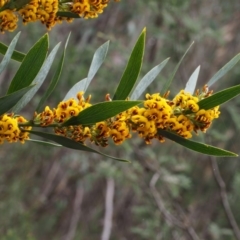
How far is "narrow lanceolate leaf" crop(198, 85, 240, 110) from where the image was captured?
2.08 ft

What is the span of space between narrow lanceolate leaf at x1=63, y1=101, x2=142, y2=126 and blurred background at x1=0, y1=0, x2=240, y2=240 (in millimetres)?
1634

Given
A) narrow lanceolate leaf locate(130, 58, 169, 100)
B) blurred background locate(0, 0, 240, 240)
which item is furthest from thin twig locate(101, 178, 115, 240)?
narrow lanceolate leaf locate(130, 58, 169, 100)

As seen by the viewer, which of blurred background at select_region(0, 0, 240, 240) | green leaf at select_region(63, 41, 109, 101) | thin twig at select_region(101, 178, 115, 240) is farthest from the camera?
thin twig at select_region(101, 178, 115, 240)

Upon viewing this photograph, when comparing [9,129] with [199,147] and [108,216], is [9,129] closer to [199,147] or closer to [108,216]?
[199,147]

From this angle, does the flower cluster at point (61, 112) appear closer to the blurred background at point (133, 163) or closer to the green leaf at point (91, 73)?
the green leaf at point (91, 73)

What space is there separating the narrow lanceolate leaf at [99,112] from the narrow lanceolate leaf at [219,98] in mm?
111

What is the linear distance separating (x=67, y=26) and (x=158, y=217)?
5.38ft

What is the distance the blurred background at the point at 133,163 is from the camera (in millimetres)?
2578

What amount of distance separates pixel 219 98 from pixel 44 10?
24 cm

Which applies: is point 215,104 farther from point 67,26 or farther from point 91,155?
point 67,26

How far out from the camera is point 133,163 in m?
2.54

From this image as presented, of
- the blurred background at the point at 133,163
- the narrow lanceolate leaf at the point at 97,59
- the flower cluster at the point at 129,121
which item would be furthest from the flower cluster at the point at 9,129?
the blurred background at the point at 133,163

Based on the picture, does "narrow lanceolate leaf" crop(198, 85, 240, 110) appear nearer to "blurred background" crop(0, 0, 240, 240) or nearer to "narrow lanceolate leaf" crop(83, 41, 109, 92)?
"narrow lanceolate leaf" crop(83, 41, 109, 92)

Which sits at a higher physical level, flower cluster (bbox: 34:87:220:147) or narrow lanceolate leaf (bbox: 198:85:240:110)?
narrow lanceolate leaf (bbox: 198:85:240:110)
